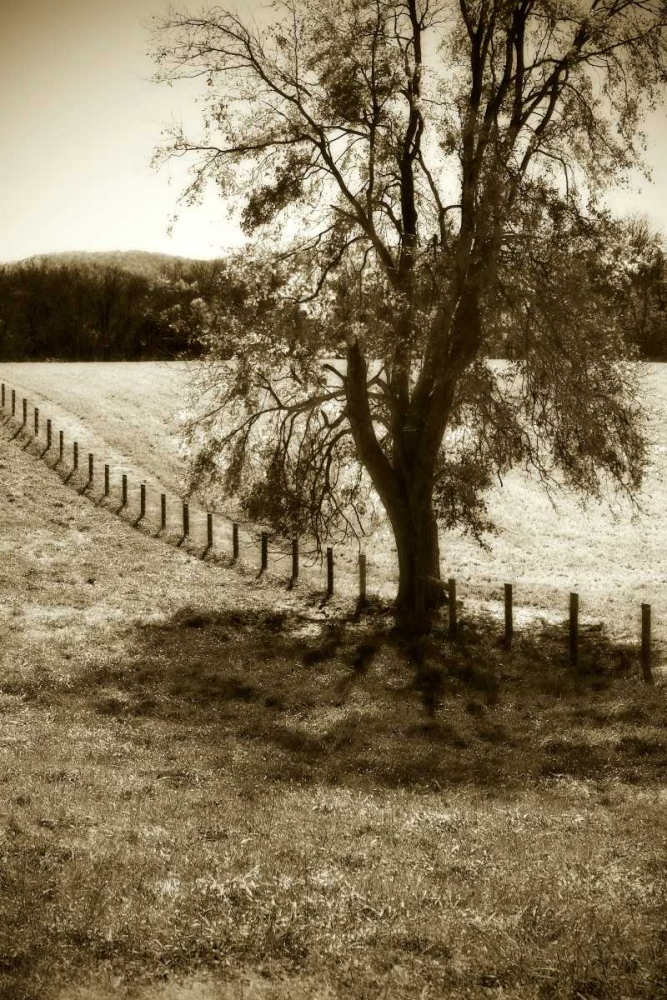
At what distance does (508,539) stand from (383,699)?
15946mm

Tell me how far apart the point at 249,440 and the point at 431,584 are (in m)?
5.50

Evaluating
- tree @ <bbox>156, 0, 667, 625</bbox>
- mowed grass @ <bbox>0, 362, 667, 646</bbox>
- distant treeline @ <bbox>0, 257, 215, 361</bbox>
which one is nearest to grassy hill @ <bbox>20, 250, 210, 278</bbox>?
distant treeline @ <bbox>0, 257, 215, 361</bbox>

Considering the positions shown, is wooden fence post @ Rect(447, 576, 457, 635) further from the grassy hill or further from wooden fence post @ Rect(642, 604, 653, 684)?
the grassy hill

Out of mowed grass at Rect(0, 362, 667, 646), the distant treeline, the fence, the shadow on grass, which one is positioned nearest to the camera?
the shadow on grass

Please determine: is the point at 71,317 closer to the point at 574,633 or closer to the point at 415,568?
the point at 415,568

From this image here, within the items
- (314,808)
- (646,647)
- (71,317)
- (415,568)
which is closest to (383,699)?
(646,647)

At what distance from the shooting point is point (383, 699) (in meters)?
14.1

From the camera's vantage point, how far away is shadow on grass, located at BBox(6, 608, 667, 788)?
1089 cm

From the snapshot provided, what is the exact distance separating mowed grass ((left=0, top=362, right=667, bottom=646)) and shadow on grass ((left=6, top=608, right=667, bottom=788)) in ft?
9.83

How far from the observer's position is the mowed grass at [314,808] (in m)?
5.53

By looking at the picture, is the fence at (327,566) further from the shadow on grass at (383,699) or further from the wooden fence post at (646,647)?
the shadow on grass at (383,699)

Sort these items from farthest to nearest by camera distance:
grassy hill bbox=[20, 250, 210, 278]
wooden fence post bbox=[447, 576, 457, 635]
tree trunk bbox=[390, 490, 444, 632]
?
grassy hill bbox=[20, 250, 210, 278], tree trunk bbox=[390, 490, 444, 632], wooden fence post bbox=[447, 576, 457, 635]

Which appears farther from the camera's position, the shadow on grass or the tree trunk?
the tree trunk

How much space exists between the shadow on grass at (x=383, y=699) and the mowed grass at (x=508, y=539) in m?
2.99
